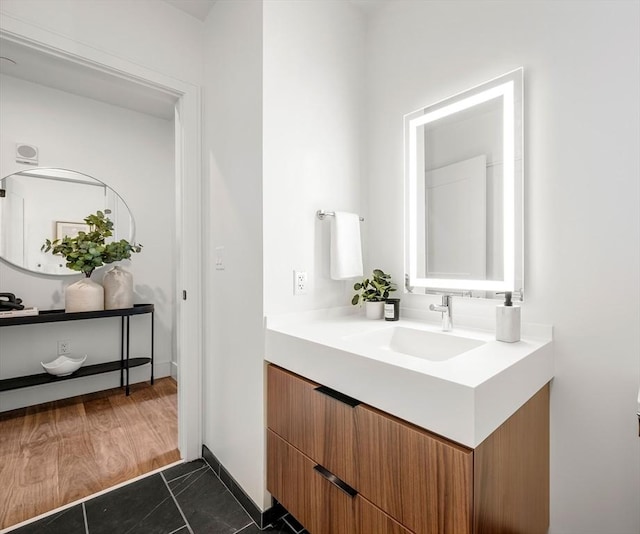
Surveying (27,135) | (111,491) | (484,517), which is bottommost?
(111,491)

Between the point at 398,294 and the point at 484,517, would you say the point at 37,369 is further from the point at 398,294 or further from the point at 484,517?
the point at 484,517

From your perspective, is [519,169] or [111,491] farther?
[111,491]

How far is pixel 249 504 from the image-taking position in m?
1.43

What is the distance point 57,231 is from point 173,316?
1159 millimetres

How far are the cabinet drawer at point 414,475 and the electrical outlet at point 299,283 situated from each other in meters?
0.64

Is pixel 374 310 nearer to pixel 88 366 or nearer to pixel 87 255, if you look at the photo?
pixel 87 255

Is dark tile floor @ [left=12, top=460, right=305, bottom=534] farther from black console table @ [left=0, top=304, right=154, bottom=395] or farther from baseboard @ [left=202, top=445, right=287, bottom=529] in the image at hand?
black console table @ [left=0, top=304, right=154, bottom=395]

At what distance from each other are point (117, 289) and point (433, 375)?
2.64 m

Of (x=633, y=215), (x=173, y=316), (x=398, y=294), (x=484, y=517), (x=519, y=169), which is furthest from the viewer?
(x=173, y=316)

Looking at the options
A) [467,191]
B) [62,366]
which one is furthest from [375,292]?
[62,366]

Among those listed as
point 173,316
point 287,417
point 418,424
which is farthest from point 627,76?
point 173,316

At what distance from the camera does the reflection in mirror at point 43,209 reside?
2371 millimetres

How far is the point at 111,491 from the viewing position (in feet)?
5.12

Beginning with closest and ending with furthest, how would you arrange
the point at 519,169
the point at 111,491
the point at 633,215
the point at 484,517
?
the point at 484,517 < the point at 633,215 < the point at 519,169 < the point at 111,491
